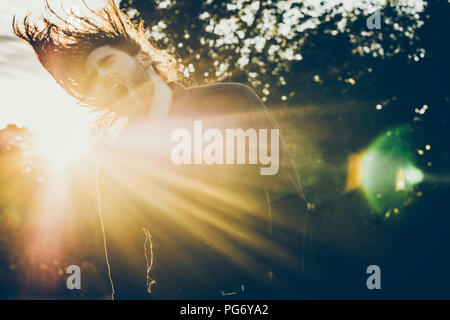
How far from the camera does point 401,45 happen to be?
11.7 m

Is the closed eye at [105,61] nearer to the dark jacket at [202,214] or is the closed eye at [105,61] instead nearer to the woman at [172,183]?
the woman at [172,183]

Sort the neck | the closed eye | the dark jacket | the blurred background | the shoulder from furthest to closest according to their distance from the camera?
the blurred background, the closed eye, the neck, the shoulder, the dark jacket

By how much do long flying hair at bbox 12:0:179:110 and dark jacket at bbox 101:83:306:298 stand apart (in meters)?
0.58

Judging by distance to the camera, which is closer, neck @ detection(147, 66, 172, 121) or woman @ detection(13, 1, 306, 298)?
woman @ detection(13, 1, 306, 298)

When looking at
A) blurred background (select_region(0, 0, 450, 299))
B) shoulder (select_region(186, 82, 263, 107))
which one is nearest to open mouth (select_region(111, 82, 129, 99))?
shoulder (select_region(186, 82, 263, 107))

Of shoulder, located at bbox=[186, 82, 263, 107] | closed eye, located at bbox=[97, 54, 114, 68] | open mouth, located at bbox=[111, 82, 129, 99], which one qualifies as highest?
closed eye, located at bbox=[97, 54, 114, 68]

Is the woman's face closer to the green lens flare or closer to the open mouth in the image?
the open mouth

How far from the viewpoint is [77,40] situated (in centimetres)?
255

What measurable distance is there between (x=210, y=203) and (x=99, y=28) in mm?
1665

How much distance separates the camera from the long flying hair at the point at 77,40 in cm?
255

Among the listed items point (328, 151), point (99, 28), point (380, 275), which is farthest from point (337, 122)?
point (99, 28)

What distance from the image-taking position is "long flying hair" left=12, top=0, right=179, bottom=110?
100 inches

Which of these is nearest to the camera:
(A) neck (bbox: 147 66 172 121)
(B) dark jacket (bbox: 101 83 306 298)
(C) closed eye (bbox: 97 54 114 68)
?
(B) dark jacket (bbox: 101 83 306 298)

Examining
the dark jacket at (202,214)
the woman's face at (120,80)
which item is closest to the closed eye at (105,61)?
the woman's face at (120,80)
